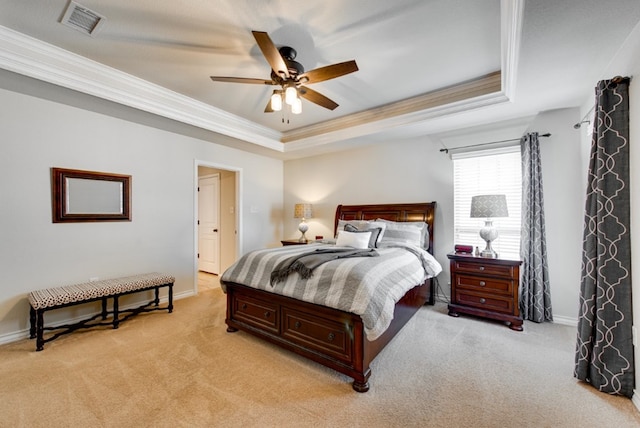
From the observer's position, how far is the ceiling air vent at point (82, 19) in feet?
6.52

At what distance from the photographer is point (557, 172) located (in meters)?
3.11

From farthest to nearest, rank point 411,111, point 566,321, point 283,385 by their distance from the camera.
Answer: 1. point 411,111
2. point 566,321
3. point 283,385

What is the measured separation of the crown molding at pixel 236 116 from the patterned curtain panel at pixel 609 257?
2.62 feet

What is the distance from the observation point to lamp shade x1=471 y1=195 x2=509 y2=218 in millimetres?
3078

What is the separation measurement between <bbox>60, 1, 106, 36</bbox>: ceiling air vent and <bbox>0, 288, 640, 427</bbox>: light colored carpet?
9.08ft

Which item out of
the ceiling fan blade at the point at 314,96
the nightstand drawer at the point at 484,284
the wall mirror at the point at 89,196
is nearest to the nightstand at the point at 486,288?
the nightstand drawer at the point at 484,284

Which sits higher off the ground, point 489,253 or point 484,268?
point 489,253

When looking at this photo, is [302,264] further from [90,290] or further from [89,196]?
[89,196]

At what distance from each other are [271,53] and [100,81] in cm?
199

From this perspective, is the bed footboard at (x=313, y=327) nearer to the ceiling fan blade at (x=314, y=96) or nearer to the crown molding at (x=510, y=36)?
the ceiling fan blade at (x=314, y=96)

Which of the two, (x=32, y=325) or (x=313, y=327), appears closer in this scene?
(x=313, y=327)

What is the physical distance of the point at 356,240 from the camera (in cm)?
336

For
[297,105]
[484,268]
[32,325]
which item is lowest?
[32,325]

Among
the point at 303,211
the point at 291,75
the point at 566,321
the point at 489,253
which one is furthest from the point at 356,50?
the point at 566,321
